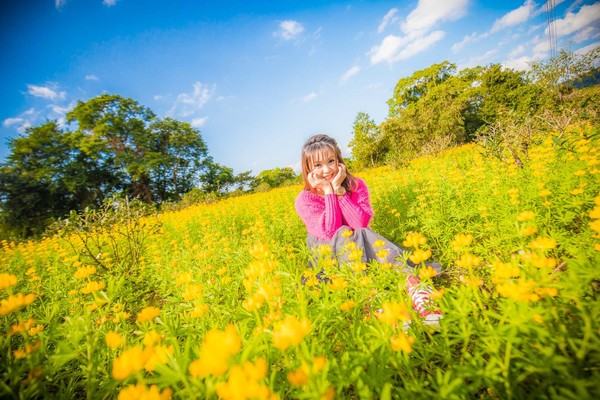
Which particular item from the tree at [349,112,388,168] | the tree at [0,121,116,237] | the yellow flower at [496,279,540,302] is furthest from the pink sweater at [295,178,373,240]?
the tree at [0,121,116,237]

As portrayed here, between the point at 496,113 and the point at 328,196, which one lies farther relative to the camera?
the point at 496,113

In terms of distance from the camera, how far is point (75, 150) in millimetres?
20797

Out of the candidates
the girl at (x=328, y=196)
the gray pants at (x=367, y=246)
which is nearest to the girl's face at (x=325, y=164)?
the girl at (x=328, y=196)

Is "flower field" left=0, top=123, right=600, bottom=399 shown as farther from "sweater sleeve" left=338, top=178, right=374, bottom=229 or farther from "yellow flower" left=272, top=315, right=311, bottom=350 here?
"sweater sleeve" left=338, top=178, right=374, bottom=229

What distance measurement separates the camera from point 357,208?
259 cm

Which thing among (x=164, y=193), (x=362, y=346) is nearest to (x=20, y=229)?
A: (x=164, y=193)

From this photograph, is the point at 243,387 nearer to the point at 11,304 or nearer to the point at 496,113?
the point at 11,304

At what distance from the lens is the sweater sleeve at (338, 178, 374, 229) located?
8.28 feet

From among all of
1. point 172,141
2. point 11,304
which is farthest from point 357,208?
point 172,141

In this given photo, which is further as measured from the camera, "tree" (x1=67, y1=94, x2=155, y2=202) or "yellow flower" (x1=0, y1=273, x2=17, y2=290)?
"tree" (x1=67, y1=94, x2=155, y2=202)

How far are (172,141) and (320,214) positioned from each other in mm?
27269

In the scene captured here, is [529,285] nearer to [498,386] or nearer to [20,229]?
[498,386]

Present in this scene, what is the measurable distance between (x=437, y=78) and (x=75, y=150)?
133ft

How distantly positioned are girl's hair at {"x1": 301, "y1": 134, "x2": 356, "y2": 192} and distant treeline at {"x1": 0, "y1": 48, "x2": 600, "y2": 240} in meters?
7.69
